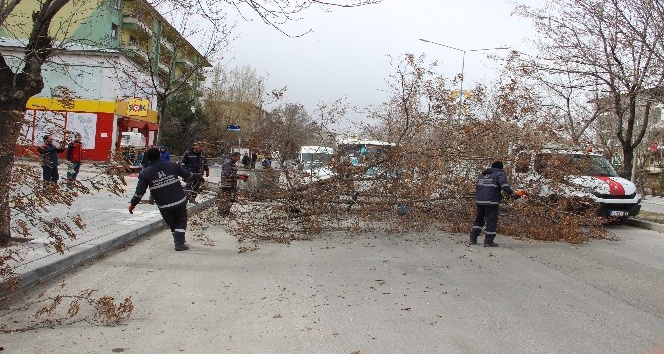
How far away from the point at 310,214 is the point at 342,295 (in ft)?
15.8

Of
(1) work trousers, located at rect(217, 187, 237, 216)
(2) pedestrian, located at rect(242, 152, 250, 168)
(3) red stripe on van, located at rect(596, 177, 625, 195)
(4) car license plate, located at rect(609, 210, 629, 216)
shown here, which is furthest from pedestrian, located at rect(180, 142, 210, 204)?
(4) car license plate, located at rect(609, 210, 629, 216)

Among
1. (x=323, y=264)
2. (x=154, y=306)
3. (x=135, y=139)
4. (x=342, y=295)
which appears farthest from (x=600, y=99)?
(x=135, y=139)

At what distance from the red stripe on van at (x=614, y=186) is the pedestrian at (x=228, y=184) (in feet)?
28.4

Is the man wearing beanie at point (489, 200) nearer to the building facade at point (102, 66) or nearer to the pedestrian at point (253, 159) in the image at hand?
the pedestrian at point (253, 159)

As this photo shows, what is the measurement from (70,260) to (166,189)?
6.07 ft

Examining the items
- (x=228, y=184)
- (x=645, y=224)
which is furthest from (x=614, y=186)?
(x=228, y=184)

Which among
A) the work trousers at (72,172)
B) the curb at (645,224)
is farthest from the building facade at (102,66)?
the curb at (645,224)

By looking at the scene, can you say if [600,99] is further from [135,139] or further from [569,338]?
[135,139]

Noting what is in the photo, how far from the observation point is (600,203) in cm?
1338

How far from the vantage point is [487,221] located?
9961mm

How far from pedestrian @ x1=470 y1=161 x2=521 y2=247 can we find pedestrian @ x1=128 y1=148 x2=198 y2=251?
16.8 ft

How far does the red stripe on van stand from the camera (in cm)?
1350

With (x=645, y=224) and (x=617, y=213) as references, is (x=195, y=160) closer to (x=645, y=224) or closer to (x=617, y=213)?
(x=617, y=213)

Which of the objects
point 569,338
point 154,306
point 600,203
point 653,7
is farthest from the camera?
point 600,203
